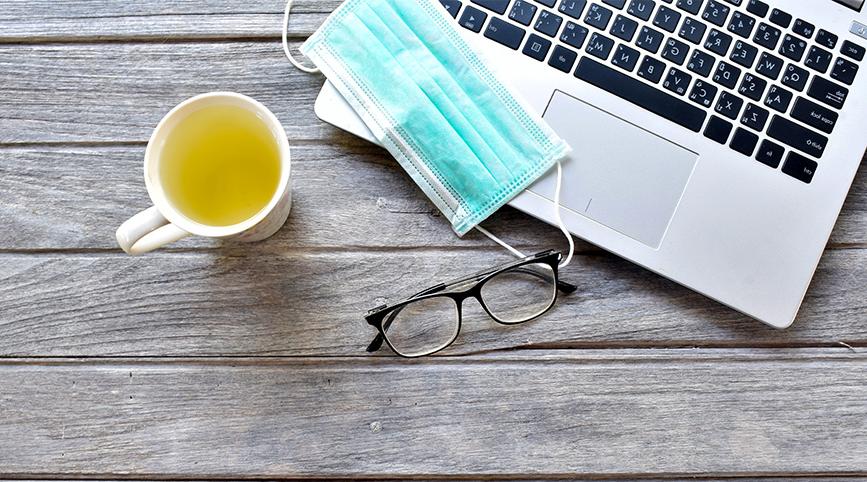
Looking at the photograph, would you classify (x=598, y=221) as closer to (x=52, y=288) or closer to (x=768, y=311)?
(x=768, y=311)

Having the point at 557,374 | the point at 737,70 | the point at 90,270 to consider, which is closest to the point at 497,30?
the point at 737,70

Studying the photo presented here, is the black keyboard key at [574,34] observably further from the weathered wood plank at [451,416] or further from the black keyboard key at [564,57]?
the weathered wood plank at [451,416]

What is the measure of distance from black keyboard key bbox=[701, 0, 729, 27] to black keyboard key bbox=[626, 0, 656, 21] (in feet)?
0.15

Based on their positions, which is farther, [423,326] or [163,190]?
[423,326]

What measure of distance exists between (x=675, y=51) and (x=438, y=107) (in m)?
0.21

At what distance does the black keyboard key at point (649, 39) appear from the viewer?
2.10 feet

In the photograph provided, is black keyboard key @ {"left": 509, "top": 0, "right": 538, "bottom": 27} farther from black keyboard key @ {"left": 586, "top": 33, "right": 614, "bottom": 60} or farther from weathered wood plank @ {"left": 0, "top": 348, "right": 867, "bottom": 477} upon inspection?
weathered wood plank @ {"left": 0, "top": 348, "right": 867, "bottom": 477}

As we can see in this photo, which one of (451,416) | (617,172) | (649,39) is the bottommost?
(451,416)

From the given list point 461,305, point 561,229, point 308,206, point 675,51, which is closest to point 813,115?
point 675,51

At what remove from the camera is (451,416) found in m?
0.66

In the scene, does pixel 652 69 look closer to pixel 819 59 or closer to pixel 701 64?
pixel 701 64

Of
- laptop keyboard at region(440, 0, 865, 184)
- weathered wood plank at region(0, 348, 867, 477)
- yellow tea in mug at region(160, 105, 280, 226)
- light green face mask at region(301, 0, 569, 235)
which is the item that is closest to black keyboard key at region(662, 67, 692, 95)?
laptop keyboard at region(440, 0, 865, 184)

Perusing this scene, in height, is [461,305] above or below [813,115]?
below

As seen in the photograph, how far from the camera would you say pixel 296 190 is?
2.25 feet
